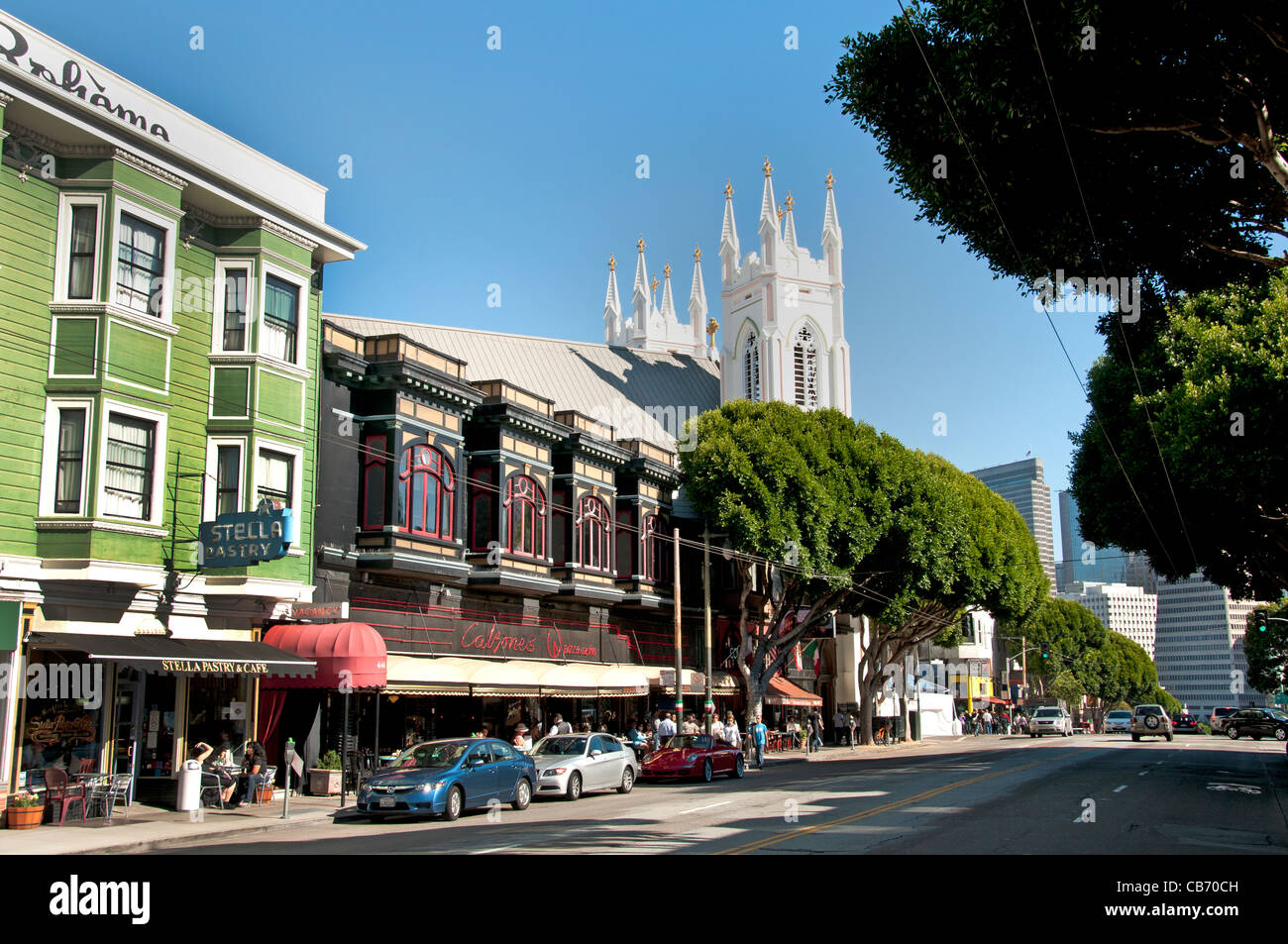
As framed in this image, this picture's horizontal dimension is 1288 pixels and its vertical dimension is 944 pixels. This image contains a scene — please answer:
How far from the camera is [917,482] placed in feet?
150

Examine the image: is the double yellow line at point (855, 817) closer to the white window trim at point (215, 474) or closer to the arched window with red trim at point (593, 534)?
the white window trim at point (215, 474)

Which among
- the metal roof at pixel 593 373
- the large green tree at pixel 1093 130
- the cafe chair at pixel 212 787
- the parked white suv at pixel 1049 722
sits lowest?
the parked white suv at pixel 1049 722

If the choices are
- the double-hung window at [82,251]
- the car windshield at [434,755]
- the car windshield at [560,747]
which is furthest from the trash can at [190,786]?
the double-hung window at [82,251]

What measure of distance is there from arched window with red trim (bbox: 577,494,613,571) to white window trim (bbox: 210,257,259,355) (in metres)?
16.0

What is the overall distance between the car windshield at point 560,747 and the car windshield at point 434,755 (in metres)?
4.20

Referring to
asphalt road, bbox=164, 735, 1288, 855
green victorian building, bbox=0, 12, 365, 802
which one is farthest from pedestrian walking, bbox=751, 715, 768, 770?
green victorian building, bbox=0, 12, 365, 802

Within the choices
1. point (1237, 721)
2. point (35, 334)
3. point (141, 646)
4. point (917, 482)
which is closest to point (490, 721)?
point (141, 646)

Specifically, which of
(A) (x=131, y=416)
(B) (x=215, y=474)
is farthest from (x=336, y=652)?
(A) (x=131, y=416)

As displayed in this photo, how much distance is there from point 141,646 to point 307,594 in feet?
18.0

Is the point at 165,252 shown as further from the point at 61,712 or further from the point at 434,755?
the point at 434,755

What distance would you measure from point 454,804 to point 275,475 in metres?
9.79

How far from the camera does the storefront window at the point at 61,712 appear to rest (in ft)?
64.8

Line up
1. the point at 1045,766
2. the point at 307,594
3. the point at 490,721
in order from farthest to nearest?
the point at 490,721, the point at 1045,766, the point at 307,594
